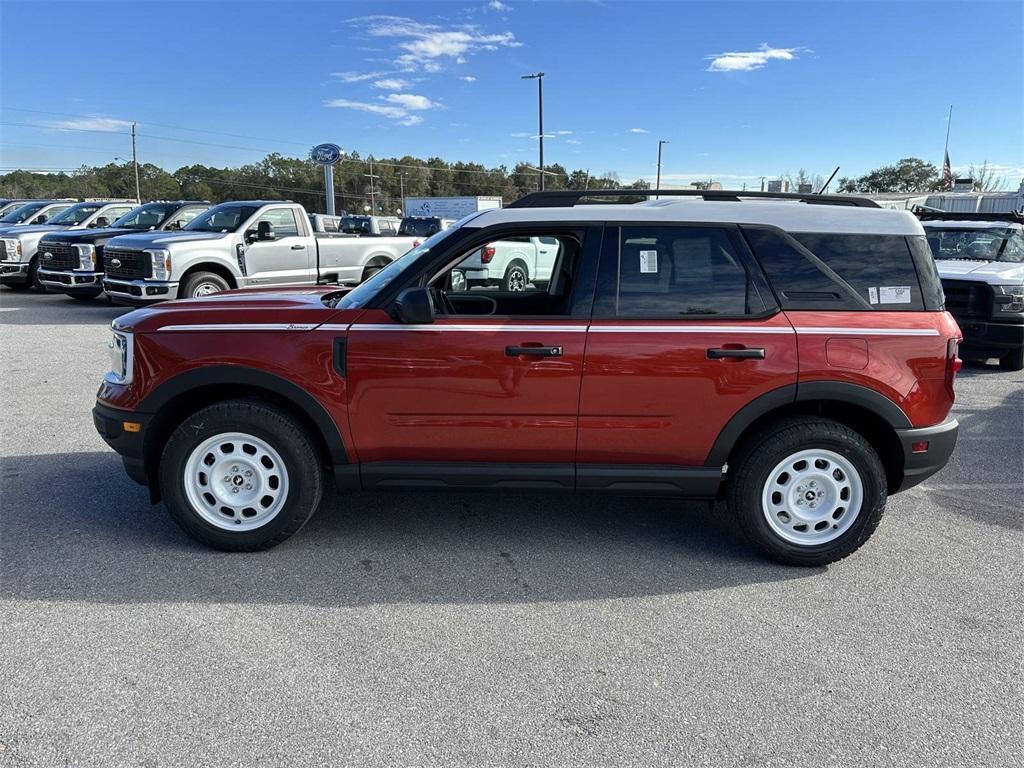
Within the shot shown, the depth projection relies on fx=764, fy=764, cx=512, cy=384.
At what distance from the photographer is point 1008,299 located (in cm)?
893

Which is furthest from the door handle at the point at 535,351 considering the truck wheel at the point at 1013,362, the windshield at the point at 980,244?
the windshield at the point at 980,244

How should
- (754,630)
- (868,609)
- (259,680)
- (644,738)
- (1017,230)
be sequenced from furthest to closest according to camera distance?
1. (1017,230)
2. (868,609)
3. (754,630)
4. (259,680)
5. (644,738)

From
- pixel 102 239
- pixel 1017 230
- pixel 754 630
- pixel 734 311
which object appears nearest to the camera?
pixel 754 630

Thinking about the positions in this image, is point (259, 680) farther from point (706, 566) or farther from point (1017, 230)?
point (1017, 230)

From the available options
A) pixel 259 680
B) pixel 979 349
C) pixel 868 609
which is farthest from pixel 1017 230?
pixel 259 680

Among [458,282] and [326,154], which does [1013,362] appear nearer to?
[458,282]

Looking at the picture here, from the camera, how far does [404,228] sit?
31219mm

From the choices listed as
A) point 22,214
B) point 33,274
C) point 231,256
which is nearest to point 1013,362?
point 231,256

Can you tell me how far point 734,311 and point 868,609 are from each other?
61.7 inches

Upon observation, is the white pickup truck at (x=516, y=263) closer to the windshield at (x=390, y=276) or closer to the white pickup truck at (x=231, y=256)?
the windshield at (x=390, y=276)

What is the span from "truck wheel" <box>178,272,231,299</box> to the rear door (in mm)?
9113

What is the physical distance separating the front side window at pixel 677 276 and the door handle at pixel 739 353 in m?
0.22

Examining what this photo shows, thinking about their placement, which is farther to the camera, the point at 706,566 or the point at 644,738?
the point at 706,566

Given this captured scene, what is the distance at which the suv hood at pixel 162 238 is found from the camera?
11.6 m
